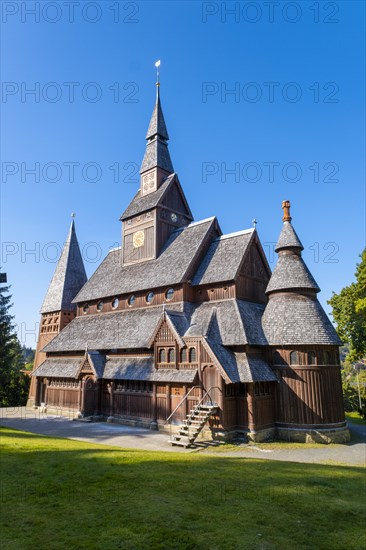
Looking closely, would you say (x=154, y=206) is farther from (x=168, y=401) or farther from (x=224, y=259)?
(x=168, y=401)

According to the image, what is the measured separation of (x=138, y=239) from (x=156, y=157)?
8.79 meters

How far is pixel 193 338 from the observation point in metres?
23.2

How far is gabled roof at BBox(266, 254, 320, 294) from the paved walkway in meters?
9.56

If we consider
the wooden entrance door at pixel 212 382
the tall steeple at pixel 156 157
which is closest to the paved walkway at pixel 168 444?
the wooden entrance door at pixel 212 382

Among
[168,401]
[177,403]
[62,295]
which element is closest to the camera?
[177,403]

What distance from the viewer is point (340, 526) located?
778 cm

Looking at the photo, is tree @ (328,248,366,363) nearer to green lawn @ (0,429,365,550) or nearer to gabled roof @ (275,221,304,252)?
gabled roof @ (275,221,304,252)

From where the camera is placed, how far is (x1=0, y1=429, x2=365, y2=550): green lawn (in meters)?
6.67

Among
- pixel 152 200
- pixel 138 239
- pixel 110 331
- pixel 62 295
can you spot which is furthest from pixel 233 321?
pixel 62 295

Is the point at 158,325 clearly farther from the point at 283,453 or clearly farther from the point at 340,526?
the point at 340,526

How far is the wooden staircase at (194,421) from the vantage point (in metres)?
20.3

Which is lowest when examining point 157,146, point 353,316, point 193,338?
point 193,338

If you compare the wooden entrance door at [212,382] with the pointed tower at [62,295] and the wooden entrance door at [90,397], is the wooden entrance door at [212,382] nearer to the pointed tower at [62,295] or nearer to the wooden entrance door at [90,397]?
the wooden entrance door at [90,397]

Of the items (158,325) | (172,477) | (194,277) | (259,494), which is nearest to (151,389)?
(158,325)
